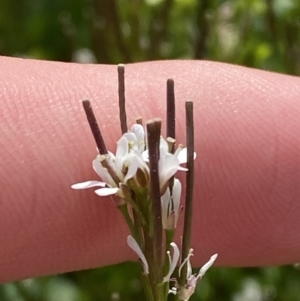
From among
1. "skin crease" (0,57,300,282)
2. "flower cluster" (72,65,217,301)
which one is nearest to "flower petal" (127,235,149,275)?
"flower cluster" (72,65,217,301)

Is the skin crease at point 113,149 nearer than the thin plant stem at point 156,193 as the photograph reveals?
No

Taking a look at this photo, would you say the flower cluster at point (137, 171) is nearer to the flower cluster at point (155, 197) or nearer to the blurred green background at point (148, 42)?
the flower cluster at point (155, 197)

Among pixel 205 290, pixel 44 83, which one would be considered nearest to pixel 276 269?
pixel 205 290

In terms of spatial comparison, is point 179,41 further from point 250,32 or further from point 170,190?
point 170,190

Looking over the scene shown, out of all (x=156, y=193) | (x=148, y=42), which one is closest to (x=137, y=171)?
(x=156, y=193)

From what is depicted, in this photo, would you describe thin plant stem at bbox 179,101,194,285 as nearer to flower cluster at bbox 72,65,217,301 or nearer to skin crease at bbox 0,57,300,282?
flower cluster at bbox 72,65,217,301

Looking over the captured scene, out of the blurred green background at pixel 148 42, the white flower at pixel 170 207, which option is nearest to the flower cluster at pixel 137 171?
the white flower at pixel 170 207

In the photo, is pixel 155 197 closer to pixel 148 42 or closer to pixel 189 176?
pixel 189 176

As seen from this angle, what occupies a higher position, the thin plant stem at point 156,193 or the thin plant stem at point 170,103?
the thin plant stem at point 170,103
